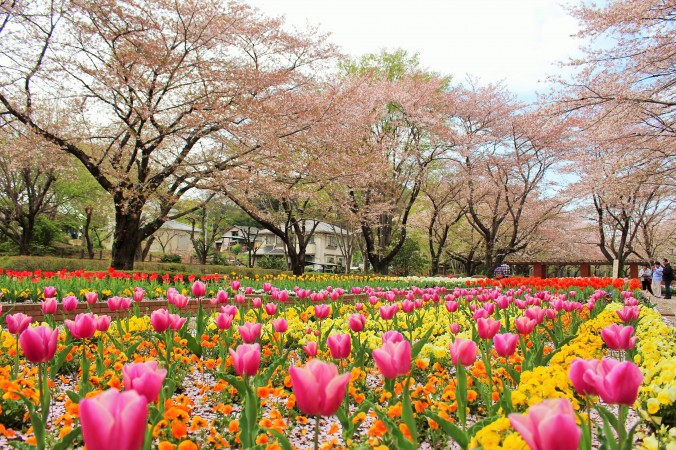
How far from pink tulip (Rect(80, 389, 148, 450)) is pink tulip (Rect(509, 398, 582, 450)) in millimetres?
690

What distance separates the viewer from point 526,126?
24.7m

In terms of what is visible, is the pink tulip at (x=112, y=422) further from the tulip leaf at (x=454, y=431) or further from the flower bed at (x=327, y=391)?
the tulip leaf at (x=454, y=431)

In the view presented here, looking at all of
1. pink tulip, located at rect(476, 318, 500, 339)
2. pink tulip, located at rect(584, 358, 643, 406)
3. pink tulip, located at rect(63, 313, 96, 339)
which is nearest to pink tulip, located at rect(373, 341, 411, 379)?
pink tulip, located at rect(584, 358, 643, 406)

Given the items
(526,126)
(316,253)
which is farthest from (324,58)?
(316,253)

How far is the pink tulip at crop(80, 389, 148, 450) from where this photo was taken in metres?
0.88

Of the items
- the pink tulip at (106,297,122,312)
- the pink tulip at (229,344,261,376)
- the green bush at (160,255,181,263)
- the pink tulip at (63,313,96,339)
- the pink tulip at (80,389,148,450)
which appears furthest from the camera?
the green bush at (160,255,181,263)

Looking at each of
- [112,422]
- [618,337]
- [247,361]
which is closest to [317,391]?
[112,422]

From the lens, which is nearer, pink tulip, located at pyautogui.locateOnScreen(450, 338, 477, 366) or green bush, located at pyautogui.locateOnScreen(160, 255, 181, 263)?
pink tulip, located at pyautogui.locateOnScreen(450, 338, 477, 366)

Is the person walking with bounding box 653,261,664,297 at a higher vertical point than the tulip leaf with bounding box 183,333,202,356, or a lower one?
higher

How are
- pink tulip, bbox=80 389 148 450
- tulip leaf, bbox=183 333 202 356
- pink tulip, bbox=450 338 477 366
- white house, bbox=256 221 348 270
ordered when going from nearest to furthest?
pink tulip, bbox=80 389 148 450
pink tulip, bbox=450 338 477 366
tulip leaf, bbox=183 333 202 356
white house, bbox=256 221 348 270

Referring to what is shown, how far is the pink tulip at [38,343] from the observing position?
1.99 meters

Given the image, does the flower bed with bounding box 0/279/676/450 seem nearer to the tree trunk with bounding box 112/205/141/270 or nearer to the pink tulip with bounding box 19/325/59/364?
the pink tulip with bounding box 19/325/59/364

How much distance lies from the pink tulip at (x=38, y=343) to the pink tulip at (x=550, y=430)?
1810 millimetres

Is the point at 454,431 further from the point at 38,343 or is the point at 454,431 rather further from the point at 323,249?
the point at 323,249
